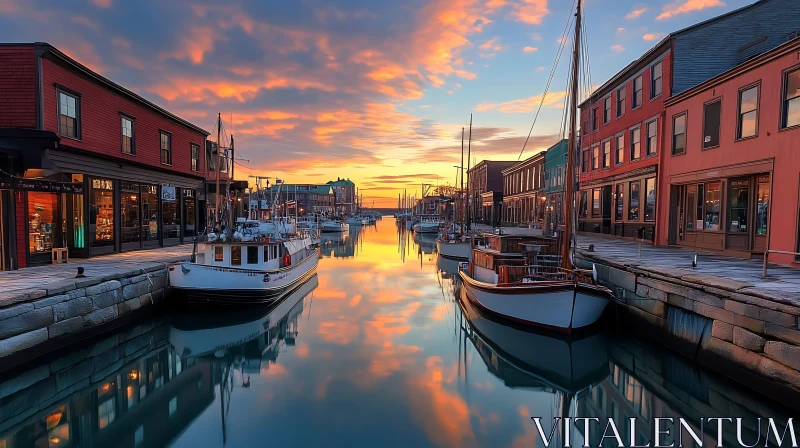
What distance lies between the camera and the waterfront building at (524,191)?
163 ft

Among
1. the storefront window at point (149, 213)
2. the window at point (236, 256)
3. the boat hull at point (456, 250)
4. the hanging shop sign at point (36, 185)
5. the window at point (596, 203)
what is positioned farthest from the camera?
the boat hull at point (456, 250)

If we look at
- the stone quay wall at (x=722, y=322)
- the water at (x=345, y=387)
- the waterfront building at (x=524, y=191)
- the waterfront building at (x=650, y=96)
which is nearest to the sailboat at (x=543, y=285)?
the water at (x=345, y=387)

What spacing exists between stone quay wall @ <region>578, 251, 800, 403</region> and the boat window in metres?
14.2

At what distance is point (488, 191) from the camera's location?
77625 mm

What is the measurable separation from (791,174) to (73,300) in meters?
22.9

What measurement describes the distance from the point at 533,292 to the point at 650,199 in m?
15.3

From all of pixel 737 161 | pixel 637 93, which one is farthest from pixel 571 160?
pixel 637 93

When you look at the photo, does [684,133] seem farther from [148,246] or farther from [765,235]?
[148,246]

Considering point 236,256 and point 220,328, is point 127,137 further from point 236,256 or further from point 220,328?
point 220,328

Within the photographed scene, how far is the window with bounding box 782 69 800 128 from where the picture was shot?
1412 cm

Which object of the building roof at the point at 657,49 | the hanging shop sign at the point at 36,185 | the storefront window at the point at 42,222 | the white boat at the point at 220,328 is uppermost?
the building roof at the point at 657,49

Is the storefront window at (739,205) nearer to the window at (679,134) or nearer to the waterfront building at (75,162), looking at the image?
the window at (679,134)

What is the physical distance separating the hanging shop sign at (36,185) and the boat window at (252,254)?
22.2 ft

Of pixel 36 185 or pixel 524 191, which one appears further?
pixel 524 191
